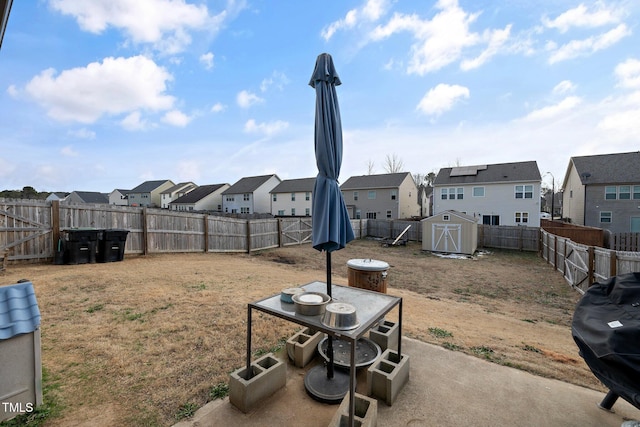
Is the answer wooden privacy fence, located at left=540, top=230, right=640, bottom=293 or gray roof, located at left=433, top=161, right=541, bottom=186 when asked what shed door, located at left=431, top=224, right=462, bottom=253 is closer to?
wooden privacy fence, located at left=540, top=230, right=640, bottom=293

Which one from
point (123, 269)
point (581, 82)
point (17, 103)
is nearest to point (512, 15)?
point (581, 82)

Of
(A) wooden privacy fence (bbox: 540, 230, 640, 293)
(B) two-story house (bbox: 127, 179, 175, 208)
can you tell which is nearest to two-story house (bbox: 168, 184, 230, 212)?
(B) two-story house (bbox: 127, 179, 175, 208)

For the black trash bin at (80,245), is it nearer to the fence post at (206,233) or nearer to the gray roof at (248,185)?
the fence post at (206,233)

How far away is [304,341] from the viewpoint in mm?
3279

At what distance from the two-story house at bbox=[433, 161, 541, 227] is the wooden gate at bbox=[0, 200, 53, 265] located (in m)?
27.6

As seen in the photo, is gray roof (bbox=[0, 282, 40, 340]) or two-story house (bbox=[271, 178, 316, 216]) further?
two-story house (bbox=[271, 178, 316, 216])

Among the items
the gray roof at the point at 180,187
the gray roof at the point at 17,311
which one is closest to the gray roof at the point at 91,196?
the gray roof at the point at 180,187

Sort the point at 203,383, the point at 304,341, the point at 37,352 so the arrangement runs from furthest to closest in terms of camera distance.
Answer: the point at 304,341 → the point at 203,383 → the point at 37,352

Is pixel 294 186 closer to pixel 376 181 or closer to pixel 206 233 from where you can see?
pixel 376 181

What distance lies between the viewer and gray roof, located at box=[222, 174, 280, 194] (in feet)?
128

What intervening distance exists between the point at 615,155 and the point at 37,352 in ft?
116

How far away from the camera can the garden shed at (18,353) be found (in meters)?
2.06

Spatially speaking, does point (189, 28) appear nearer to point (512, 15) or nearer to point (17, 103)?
point (17, 103)

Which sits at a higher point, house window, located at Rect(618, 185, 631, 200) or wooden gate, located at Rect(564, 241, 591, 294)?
house window, located at Rect(618, 185, 631, 200)
